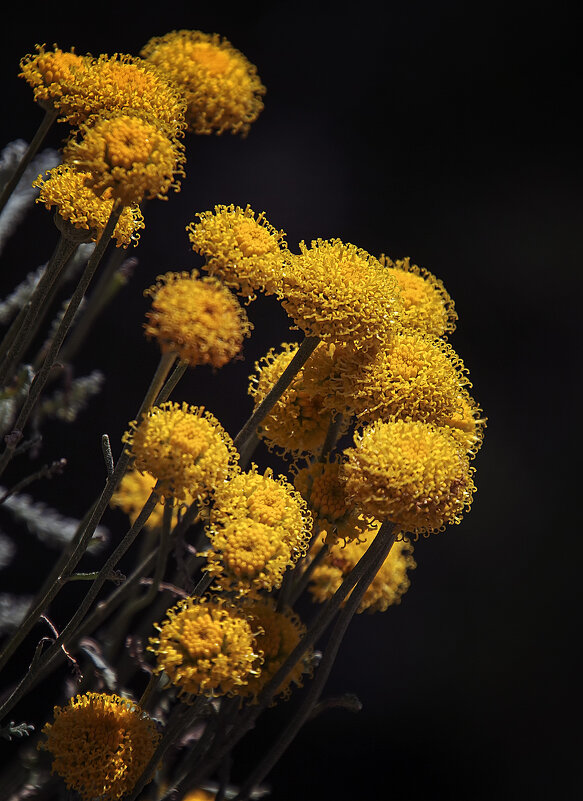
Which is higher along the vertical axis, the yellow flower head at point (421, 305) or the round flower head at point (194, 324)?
the yellow flower head at point (421, 305)

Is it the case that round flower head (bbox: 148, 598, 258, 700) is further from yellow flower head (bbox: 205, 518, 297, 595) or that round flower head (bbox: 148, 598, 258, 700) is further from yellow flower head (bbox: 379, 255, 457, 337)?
yellow flower head (bbox: 379, 255, 457, 337)

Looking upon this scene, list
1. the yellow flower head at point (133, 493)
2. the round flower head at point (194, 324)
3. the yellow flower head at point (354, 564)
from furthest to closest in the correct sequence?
the yellow flower head at point (133, 493) → the yellow flower head at point (354, 564) → the round flower head at point (194, 324)

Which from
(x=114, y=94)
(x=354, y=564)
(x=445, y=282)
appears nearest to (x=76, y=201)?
(x=114, y=94)

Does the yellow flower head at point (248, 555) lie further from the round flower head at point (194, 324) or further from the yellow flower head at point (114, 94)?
the yellow flower head at point (114, 94)

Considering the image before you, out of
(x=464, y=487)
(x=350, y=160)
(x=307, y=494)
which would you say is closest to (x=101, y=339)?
(x=350, y=160)

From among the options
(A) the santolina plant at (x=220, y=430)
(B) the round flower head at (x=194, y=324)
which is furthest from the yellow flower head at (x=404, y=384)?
(B) the round flower head at (x=194, y=324)

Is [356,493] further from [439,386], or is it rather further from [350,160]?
[350,160]
